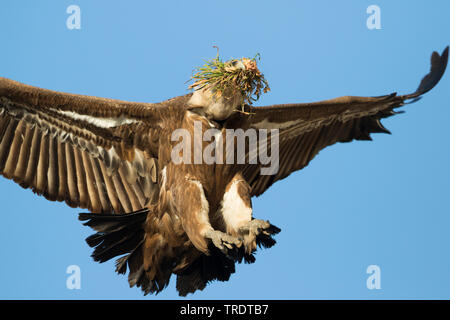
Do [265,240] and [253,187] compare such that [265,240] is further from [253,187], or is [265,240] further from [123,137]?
[123,137]

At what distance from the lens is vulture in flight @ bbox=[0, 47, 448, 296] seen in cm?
1023

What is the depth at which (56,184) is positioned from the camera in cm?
1090

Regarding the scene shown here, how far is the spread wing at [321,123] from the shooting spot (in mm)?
11156

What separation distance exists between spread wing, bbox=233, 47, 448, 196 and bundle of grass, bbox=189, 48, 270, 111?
0.96 metres

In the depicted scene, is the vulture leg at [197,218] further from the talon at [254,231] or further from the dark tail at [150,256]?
the dark tail at [150,256]

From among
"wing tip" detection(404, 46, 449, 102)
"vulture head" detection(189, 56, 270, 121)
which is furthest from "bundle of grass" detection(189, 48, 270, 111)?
"wing tip" detection(404, 46, 449, 102)

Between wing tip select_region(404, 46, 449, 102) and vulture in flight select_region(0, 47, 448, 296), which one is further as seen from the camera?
wing tip select_region(404, 46, 449, 102)

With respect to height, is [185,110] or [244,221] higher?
[185,110]

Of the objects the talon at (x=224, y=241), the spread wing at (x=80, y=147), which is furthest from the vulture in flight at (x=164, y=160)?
the talon at (x=224, y=241)

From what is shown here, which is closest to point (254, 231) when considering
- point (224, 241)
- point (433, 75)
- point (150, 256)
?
point (224, 241)

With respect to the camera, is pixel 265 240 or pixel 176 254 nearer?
pixel 265 240

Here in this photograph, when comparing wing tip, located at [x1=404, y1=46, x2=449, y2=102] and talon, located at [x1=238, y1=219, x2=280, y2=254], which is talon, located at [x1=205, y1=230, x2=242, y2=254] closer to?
talon, located at [x1=238, y1=219, x2=280, y2=254]
